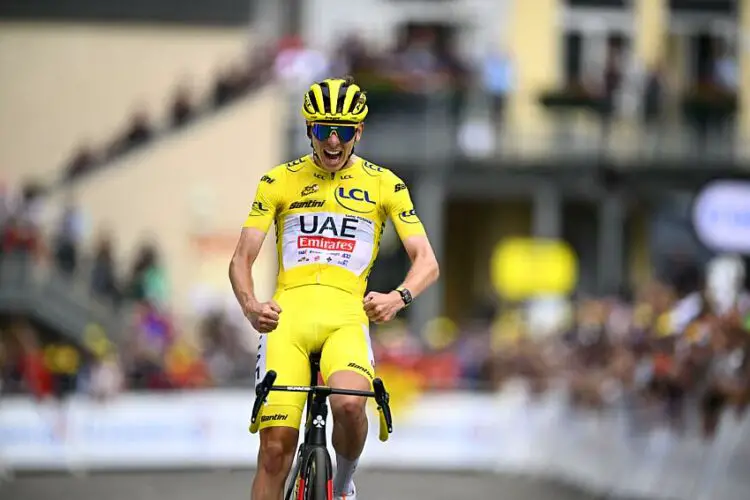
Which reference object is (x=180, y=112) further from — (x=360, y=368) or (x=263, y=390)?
(x=263, y=390)

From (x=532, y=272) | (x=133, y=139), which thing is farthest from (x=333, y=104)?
(x=133, y=139)

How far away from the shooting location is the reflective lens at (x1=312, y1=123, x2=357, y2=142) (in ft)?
33.7

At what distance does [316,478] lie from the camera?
32.3 ft

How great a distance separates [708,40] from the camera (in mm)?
43875

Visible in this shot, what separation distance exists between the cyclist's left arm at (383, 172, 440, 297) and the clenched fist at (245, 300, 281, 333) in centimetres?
78

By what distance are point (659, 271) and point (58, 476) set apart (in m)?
18.4

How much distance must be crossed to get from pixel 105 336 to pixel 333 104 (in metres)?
20.0

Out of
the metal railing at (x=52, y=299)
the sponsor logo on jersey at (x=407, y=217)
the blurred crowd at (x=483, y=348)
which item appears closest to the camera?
the sponsor logo on jersey at (x=407, y=217)

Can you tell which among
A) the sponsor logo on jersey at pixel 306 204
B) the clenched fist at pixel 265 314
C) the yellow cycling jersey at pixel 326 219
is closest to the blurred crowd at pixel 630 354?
the yellow cycling jersey at pixel 326 219

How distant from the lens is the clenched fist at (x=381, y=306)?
9984 mm

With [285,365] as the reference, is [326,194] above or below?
above

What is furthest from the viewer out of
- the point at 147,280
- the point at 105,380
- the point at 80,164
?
the point at 80,164

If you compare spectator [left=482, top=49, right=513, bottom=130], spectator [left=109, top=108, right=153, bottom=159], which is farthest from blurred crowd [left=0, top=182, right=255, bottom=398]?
spectator [left=482, top=49, right=513, bottom=130]

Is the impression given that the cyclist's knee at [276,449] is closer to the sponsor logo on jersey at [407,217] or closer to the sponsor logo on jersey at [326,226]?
the sponsor logo on jersey at [326,226]
